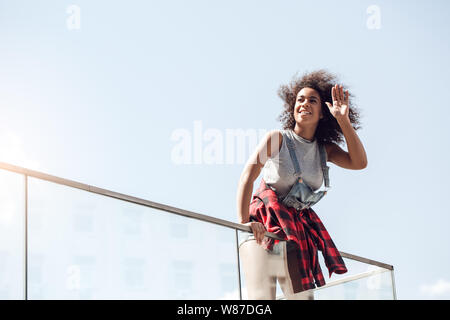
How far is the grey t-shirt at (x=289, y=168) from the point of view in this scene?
2924mm

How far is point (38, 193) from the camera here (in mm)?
2203

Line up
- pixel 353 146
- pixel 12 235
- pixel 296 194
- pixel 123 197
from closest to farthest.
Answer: pixel 12 235 → pixel 123 197 → pixel 296 194 → pixel 353 146

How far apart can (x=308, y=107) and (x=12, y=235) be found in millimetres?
1579

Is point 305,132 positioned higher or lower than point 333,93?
lower

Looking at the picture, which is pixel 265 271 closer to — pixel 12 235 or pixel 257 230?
pixel 257 230

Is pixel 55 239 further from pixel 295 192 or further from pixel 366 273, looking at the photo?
pixel 366 273

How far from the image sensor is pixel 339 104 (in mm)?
3053

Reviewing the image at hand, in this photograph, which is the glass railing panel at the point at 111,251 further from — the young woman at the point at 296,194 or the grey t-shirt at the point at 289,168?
the grey t-shirt at the point at 289,168

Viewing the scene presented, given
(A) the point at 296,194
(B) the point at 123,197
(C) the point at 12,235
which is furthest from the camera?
(A) the point at 296,194

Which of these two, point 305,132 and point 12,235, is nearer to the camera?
point 12,235

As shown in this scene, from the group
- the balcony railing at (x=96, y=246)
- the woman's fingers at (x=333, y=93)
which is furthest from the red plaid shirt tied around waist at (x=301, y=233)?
the woman's fingers at (x=333, y=93)

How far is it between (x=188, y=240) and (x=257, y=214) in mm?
579

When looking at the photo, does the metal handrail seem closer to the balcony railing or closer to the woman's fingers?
the balcony railing

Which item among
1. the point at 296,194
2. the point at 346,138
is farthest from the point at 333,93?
the point at 296,194
